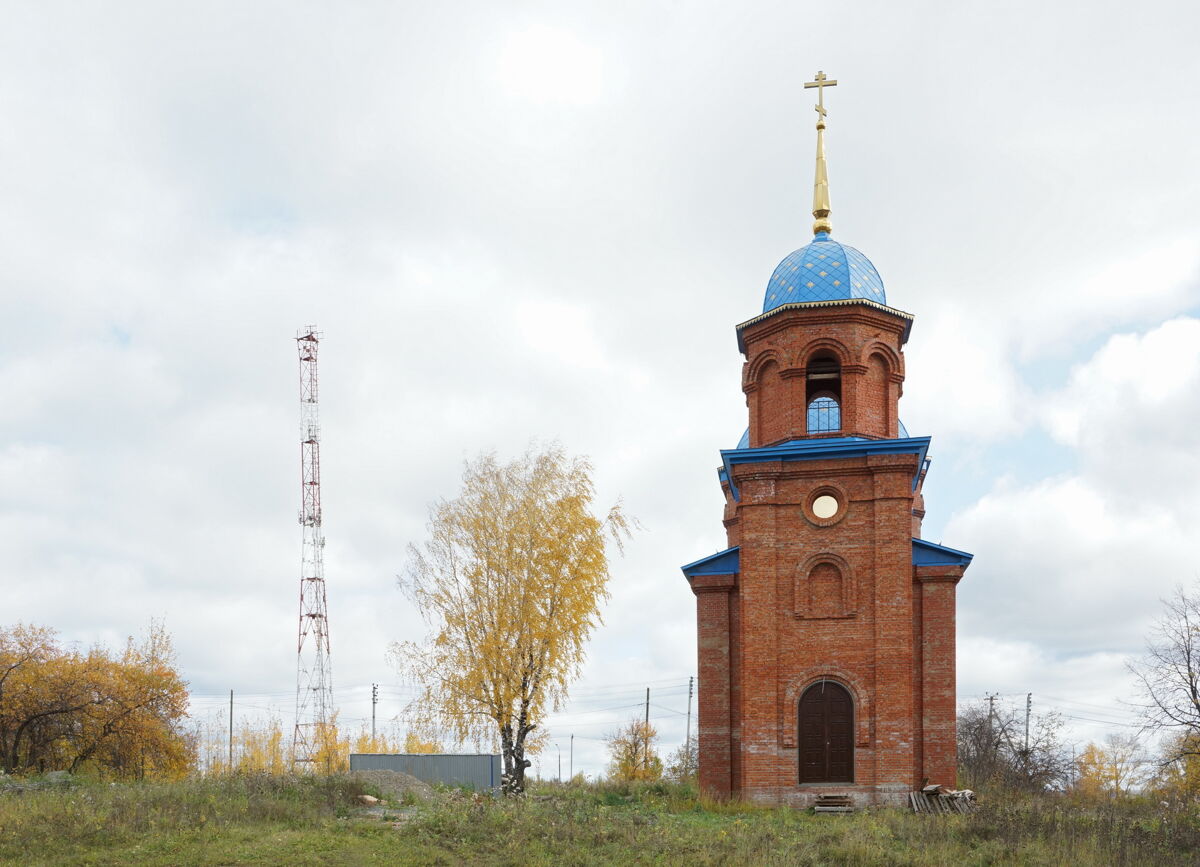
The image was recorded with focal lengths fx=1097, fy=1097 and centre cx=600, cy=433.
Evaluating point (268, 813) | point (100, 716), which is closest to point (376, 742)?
point (100, 716)

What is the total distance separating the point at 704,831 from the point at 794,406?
9546mm

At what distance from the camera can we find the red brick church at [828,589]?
2120 cm

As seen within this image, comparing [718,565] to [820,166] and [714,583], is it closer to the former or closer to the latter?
[714,583]

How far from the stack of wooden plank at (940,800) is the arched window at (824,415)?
7496 mm

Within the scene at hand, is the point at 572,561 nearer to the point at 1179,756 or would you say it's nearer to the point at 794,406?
the point at 794,406

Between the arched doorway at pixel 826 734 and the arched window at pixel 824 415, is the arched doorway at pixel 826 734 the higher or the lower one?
the lower one

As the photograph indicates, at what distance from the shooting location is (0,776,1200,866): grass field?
49.3 feet

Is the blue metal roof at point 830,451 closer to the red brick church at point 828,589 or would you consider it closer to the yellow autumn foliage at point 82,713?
the red brick church at point 828,589

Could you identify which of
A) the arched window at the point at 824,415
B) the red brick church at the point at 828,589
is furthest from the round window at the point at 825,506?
the arched window at the point at 824,415

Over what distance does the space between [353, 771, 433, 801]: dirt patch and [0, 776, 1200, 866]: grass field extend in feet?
3.52

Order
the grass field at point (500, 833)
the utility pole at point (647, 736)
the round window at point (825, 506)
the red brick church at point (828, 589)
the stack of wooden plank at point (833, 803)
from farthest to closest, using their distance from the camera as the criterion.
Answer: the utility pole at point (647, 736) < the round window at point (825, 506) < the red brick church at point (828, 589) < the stack of wooden plank at point (833, 803) < the grass field at point (500, 833)

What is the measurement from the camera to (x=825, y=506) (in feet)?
73.2

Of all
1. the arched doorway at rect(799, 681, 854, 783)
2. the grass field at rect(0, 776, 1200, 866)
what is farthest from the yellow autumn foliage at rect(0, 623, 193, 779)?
the arched doorway at rect(799, 681, 854, 783)

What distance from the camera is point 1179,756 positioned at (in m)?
27.9
